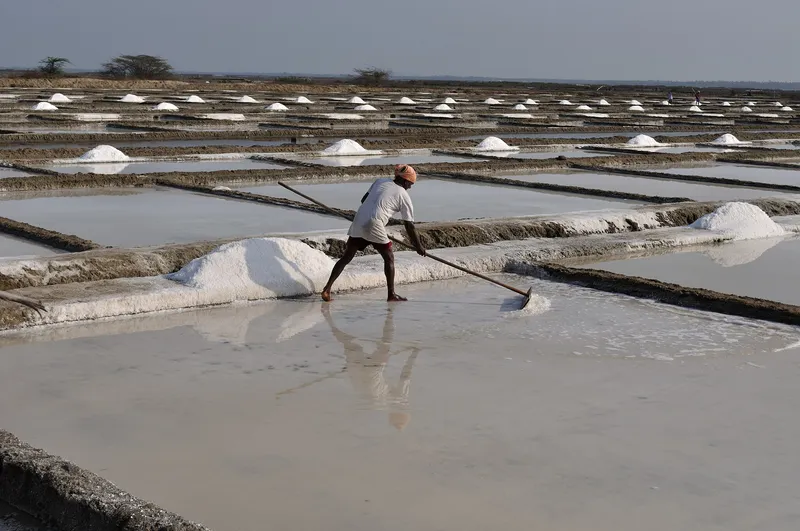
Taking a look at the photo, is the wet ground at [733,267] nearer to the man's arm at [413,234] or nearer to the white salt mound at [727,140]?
the man's arm at [413,234]

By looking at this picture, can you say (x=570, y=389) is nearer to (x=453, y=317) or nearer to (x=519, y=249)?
(x=453, y=317)

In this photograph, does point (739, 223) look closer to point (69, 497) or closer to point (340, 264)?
point (340, 264)

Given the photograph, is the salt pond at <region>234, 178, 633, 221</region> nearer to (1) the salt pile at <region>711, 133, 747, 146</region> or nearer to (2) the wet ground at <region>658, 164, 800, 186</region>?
(2) the wet ground at <region>658, 164, 800, 186</region>

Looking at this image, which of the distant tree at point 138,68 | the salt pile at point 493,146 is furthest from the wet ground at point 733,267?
the distant tree at point 138,68

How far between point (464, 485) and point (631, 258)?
127 inches

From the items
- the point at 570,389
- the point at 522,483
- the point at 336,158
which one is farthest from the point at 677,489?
the point at 336,158

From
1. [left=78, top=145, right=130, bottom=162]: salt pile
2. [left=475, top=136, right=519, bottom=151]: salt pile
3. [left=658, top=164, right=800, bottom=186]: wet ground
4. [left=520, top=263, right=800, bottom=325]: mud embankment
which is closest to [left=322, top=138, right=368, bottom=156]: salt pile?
[left=475, top=136, right=519, bottom=151]: salt pile

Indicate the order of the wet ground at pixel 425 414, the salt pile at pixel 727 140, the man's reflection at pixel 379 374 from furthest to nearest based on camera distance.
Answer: the salt pile at pixel 727 140 < the man's reflection at pixel 379 374 < the wet ground at pixel 425 414

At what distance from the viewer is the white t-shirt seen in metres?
4.32

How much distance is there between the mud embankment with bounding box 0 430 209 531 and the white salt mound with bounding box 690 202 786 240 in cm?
427

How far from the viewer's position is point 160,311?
407cm

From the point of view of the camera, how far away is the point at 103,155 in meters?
9.11

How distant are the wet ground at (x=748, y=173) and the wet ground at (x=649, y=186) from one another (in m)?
0.69

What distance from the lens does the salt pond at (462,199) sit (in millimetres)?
6617
